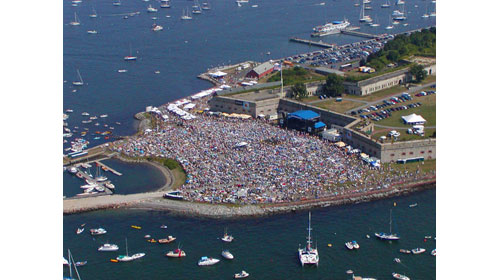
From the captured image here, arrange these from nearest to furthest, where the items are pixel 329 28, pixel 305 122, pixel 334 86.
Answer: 1. pixel 305 122
2. pixel 334 86
3. pixel 329 28

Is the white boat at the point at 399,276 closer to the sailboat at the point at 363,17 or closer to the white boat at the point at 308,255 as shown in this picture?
the white boat at the point at 308,255

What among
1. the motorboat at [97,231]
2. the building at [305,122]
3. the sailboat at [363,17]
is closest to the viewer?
the motorboat at [97,231]

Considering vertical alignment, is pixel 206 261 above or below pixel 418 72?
below

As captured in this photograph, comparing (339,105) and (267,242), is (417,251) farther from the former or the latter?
(339,105)

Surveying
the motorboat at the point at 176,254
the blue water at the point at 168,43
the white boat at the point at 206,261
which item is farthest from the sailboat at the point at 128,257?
the blue water at the point at 168,43

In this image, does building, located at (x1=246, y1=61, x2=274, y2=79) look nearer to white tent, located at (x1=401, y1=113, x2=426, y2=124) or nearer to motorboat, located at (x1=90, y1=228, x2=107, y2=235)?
white tent, located at (x1=401, y1=113, x2=426, y2=124)

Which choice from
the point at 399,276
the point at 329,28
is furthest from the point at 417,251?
the point at 329,28

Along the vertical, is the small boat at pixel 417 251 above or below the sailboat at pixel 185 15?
below
